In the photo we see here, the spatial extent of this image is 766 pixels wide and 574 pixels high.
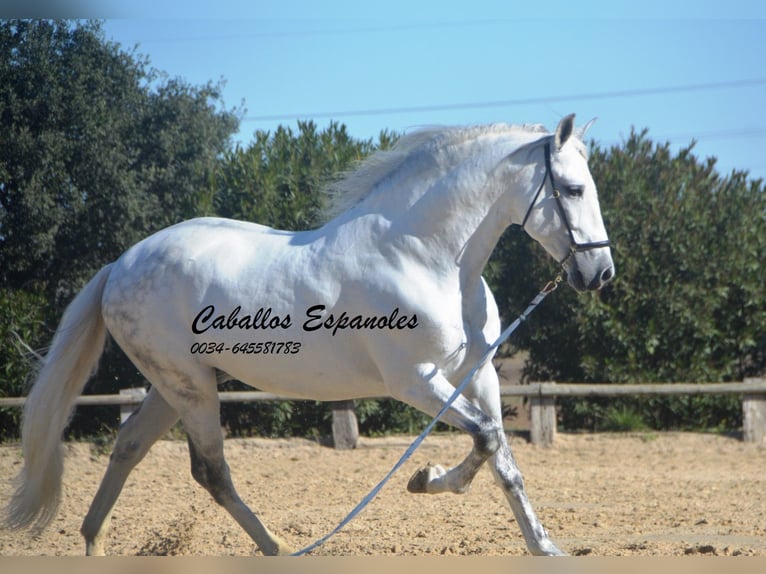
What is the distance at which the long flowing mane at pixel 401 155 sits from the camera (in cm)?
462

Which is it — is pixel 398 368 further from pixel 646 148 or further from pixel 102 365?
pixel 646 148

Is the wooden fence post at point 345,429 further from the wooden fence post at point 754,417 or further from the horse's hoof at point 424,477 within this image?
the horse's hoof at point 424,477

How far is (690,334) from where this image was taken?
1053cm

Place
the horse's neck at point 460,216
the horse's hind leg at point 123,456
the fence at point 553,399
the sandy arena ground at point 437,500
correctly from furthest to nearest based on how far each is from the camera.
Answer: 1. the fence at point 553,399
2. the sandy arena ground at point 437,500
3. the horse's hind leg at point 123,456
4. the horse's neck at point 460,216

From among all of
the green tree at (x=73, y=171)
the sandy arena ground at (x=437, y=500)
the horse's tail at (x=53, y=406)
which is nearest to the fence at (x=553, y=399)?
the sandy arena ground at (x=437, y=500)

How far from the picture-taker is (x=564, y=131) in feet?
14.1

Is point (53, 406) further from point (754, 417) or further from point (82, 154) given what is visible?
point (754, 417)

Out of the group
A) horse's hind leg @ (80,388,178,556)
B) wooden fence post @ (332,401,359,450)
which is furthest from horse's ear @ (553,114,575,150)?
wooden fence post @ (332,401,359,450)

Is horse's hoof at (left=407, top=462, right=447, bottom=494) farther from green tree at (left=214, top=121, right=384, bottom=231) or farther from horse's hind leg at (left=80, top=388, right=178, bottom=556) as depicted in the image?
green tree at (left=214, top=121, right=384, bottom=231)

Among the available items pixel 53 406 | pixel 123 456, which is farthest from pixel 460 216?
pixel 53 406

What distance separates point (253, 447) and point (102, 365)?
208 centimetres

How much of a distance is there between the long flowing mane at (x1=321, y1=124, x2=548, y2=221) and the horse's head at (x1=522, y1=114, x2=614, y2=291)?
12.7 inches


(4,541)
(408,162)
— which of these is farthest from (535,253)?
(4,541)

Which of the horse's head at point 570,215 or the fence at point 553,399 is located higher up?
the horse's head at point 570,215
